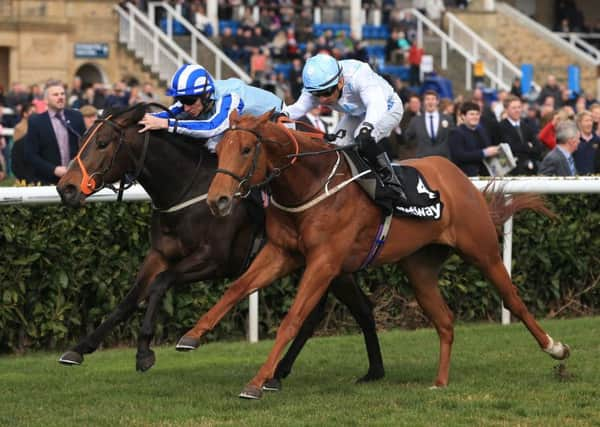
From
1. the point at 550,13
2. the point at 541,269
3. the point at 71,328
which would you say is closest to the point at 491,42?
the point at 550,13

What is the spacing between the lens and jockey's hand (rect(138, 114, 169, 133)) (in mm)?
7797

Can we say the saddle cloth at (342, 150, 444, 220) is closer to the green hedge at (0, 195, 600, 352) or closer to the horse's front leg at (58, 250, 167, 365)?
the horse's front leg at (58, 250, 167, 365)

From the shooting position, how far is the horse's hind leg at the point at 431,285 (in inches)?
316

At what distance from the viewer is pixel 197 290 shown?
953cm

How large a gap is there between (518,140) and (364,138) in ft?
19.9

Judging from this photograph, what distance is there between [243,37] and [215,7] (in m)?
0.94

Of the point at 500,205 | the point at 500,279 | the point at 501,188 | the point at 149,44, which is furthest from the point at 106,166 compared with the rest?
the point at 149,44

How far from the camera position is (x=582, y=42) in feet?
103

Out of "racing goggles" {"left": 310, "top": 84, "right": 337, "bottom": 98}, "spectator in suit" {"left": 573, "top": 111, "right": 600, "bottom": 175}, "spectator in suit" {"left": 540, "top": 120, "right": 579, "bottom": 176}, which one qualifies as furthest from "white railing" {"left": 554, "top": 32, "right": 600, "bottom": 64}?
"racing goggles" {"left": 310, "top": 84, "right": 337, "bottom": 98}

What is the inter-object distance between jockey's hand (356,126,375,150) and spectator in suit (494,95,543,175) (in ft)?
19.0

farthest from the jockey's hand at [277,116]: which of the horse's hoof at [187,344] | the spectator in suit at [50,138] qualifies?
the spectator in suit at [50,138]

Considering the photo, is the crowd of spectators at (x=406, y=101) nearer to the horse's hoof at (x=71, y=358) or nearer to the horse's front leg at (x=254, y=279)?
the horse's front leg at (x=254, y=279)

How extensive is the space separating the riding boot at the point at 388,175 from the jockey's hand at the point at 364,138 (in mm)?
121

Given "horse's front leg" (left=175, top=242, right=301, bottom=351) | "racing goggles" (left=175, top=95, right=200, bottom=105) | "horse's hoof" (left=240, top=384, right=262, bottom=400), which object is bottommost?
"horse's hoof" (left=240, top=384, right=262, bottom=400)
